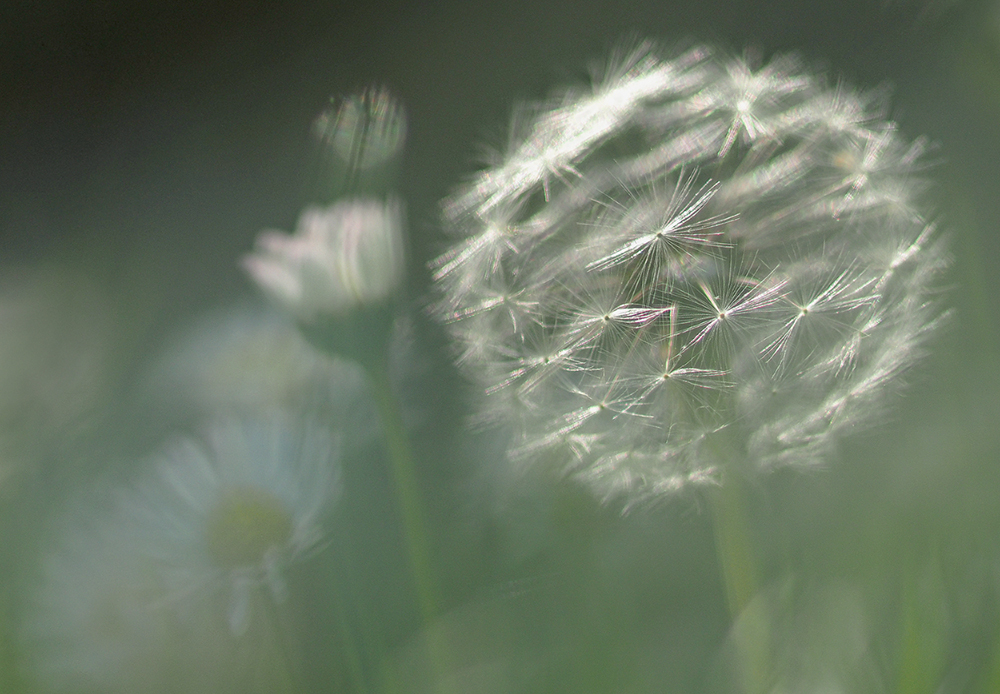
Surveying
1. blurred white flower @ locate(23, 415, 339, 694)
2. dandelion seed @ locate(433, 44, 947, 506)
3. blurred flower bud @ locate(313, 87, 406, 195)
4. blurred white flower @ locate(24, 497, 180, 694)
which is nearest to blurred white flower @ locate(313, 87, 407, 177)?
blurred flower bud @ locate(313, 87, 406, 195)

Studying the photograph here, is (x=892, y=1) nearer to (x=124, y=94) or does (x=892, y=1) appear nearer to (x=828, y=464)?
(x=828, y=464)

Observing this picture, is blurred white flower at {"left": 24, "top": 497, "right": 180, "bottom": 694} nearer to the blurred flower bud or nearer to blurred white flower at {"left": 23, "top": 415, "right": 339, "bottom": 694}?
blurred white flower at {"left": 23, "top": 415, "right": 339, "bottom": 694}

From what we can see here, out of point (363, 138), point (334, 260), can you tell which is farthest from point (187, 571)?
point (363, 138)

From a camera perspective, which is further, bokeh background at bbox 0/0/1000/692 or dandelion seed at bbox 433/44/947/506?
bokeh background at bbox 0/0/1000/692

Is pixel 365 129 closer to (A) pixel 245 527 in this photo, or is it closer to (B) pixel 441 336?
(B) pixel 441 336

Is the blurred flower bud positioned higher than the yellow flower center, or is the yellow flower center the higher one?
the blurred flower bud

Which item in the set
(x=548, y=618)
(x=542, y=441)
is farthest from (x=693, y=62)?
(x=548, y=618)
